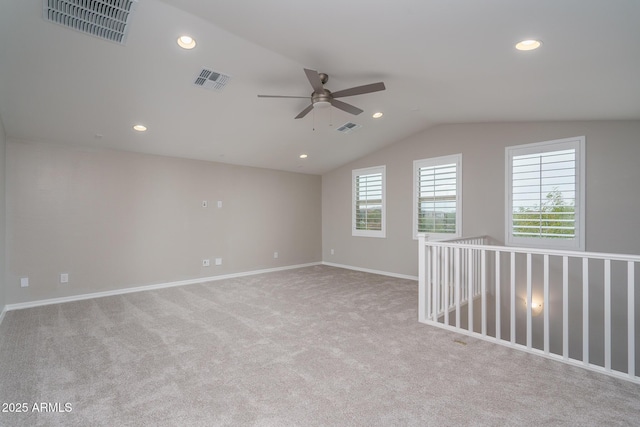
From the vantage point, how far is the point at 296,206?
7.38 m

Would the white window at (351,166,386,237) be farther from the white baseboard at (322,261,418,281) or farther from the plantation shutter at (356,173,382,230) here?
the white baseboard at (322,261,418,281)

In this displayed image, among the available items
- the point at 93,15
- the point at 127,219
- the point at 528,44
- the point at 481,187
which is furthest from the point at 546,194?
the point at 127,219

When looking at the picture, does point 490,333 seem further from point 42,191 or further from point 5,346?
point 42,191

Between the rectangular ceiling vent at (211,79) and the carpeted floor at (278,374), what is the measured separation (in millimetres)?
2832

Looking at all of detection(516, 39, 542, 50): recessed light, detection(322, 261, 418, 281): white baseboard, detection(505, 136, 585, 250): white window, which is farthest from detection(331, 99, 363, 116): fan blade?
detection(322, 261, 418, 281): white baseboard

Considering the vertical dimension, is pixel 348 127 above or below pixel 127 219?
A: above

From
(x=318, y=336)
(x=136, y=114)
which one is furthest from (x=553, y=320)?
(x=136, y=114)

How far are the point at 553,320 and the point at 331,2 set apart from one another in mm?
5032

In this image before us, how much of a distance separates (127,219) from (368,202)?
4701mm

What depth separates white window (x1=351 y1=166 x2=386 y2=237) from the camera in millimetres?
6523

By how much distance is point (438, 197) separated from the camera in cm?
561

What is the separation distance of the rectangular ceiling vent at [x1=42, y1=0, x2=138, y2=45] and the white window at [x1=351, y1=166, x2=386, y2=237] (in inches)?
198

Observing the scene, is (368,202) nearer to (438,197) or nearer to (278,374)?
(438,197)

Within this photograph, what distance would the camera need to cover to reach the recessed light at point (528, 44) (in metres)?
2.33
